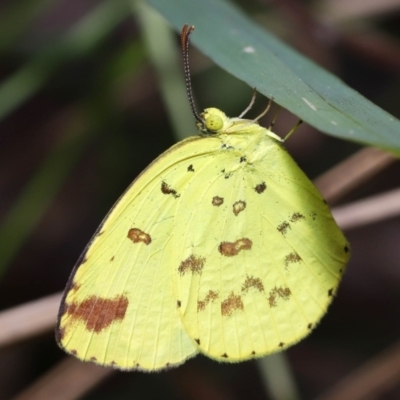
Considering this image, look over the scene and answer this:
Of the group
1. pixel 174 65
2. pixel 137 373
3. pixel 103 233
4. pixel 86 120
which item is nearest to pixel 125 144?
pixel 86 120

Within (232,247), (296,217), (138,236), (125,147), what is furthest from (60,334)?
(125,147)

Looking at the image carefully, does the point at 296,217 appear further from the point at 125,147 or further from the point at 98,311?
the point at 125,147

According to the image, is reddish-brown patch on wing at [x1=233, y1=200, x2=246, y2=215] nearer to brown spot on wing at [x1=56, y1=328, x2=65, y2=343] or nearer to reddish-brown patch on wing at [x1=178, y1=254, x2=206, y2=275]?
reddish-brown patch on wing at [x1=178, y1=254, x2=206, y2=275]

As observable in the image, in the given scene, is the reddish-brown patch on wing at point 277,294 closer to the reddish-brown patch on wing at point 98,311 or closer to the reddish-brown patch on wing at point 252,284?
the reddish-brown patch on wing at point 252,284

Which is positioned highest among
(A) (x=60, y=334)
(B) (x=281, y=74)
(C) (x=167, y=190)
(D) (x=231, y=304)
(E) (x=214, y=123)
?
(B) (x=281, y=74)

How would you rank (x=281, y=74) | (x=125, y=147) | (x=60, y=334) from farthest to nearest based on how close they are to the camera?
(x=125, y=147), (x=60, y=334), (x=281, y=74)

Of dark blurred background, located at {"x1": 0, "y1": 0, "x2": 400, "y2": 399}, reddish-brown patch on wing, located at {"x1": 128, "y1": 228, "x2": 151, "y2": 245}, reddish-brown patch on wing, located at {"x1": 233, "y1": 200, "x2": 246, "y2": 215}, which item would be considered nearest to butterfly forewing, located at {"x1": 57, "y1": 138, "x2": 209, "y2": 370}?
reddish-brown patch on wing, located at {"x1": 128, "y1": 228, "x2": 151, "y2": 245}

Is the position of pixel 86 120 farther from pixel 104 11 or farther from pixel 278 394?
pixel 278 394
